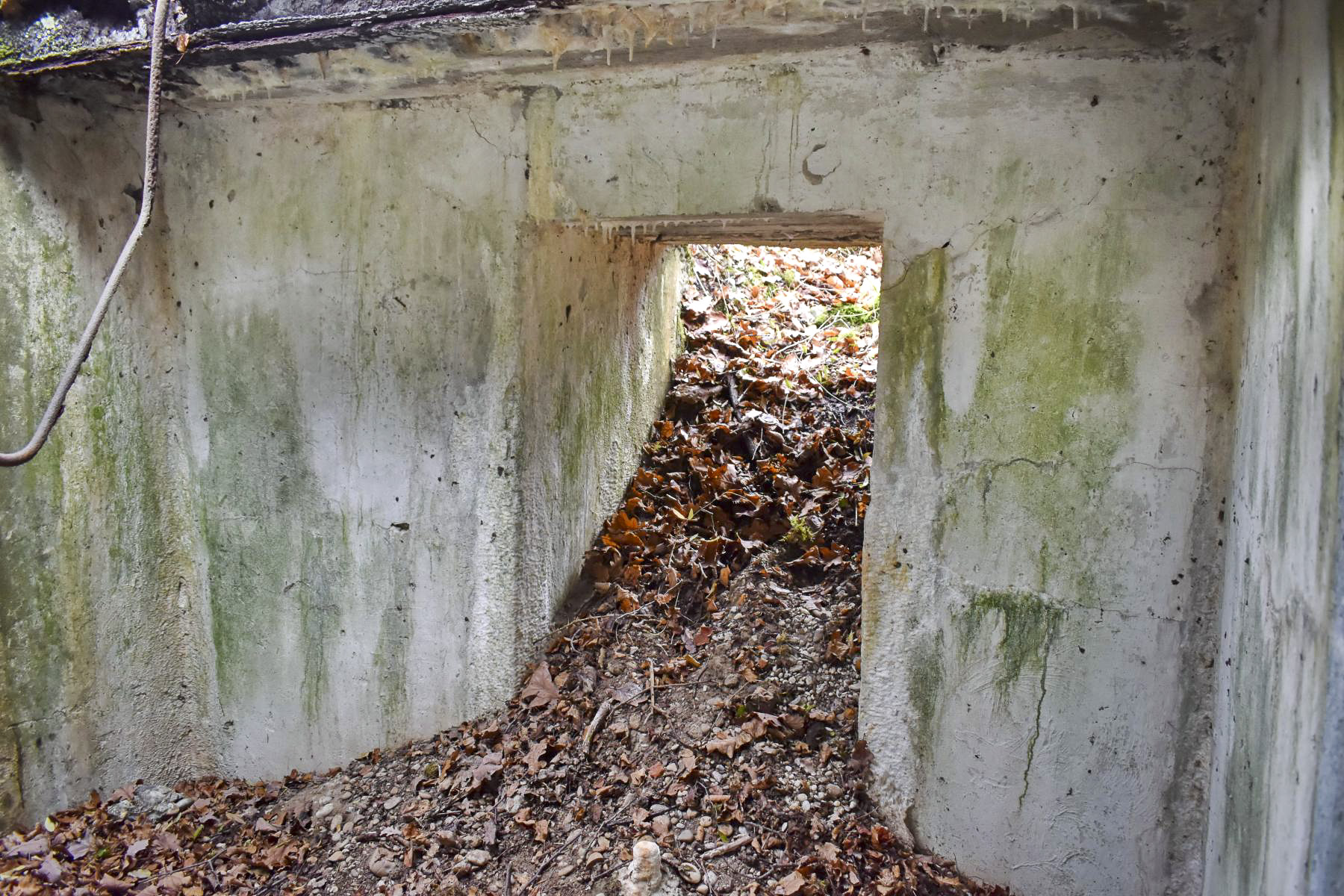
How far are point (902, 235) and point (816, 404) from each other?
80.0 inches

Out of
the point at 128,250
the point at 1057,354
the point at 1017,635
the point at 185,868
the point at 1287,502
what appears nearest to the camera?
the point at 1287,502

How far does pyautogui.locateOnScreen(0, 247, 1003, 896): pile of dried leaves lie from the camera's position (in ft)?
10.2

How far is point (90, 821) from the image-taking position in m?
3.73

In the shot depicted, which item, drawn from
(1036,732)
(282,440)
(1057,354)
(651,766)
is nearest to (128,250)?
(282,440)

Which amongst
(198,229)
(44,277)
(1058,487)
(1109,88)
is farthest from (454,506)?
(1109,88)

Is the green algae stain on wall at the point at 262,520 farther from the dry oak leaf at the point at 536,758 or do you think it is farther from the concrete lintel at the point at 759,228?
the concrete lintel at the point at 759,228

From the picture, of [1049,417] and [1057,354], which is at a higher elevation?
[1057,354]

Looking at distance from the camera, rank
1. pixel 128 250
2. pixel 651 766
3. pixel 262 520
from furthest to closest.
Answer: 1. pixel 262 520
2. pixel 651 766
3. pixel 128 250

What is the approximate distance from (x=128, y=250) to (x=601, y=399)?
200cm

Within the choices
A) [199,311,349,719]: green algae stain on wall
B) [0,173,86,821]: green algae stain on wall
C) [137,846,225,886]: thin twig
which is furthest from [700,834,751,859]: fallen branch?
[0,173,86,821]: green algae stain on wall

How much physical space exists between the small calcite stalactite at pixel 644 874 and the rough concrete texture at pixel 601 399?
89cm

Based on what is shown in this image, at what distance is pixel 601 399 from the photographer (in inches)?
164

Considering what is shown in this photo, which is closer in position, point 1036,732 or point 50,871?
point 1036,732

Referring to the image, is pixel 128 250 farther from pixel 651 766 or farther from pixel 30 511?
pixel 651 766
